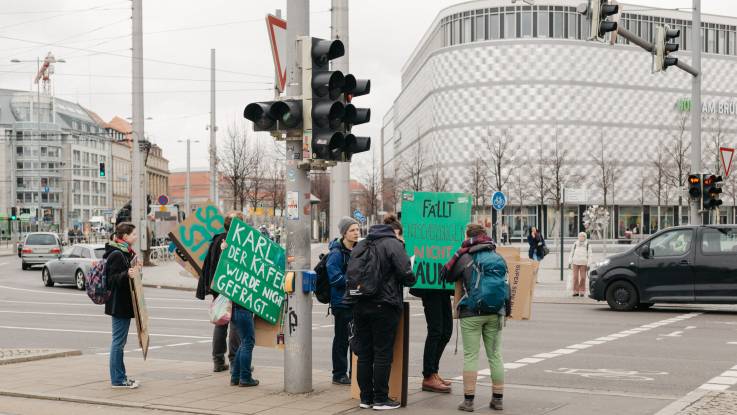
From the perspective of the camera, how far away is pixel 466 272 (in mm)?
9023

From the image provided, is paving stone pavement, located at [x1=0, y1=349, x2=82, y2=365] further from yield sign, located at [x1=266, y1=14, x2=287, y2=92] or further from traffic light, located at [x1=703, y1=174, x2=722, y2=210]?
traffic light, located at [x1=703, y1=174, x2=722, y2=210]

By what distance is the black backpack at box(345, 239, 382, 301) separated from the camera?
28.4ft

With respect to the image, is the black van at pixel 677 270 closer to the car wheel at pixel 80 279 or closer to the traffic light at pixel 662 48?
the traffic light at pixel 662 48

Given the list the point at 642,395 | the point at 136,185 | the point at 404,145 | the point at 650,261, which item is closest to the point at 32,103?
the point at 404,145

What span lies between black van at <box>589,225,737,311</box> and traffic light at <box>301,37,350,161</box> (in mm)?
12729

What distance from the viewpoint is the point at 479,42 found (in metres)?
86.8

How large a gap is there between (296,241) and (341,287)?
0.72 metres

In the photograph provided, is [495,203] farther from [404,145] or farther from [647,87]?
[404,145]

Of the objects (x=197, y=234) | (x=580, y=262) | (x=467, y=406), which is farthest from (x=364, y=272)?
(x=580, y=262)

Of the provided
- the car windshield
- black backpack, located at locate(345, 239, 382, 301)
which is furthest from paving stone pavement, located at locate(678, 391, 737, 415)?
the car windshield

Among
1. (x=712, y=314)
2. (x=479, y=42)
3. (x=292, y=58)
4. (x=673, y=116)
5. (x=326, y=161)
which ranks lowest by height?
(x=712, y=314)

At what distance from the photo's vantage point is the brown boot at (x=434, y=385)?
32.2 feet

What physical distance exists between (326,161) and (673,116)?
86.8 metres

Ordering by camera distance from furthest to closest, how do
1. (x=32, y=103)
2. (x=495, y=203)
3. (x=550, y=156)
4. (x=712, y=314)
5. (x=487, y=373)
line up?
(x=32, y=103) → (x=550, y=156) → (x=495, y=203) → (x=712, y=314) → (x=487, y=373)
